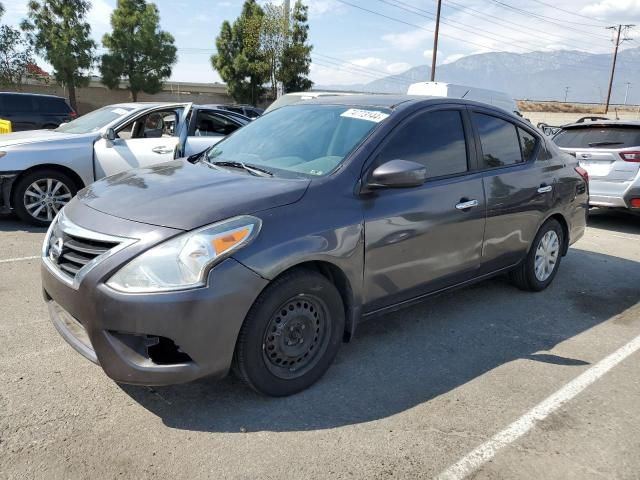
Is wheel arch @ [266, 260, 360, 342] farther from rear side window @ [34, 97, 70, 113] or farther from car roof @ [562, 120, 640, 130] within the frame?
rear side window @ [34, 97, 70, 113]

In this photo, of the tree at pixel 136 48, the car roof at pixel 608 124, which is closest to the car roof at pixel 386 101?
the car roof at pixel 608 124

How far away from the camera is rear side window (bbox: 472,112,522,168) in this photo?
4.21 metres

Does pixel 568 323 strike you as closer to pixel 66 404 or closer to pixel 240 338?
pixel 240 338

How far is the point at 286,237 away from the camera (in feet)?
9.21

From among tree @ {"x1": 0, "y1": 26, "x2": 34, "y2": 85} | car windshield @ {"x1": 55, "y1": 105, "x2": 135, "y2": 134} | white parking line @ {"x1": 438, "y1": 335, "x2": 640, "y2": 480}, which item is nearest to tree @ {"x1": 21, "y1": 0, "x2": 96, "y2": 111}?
tree @ {"x1": 0, "y1": 26, "x2": 34, "y2": 85}

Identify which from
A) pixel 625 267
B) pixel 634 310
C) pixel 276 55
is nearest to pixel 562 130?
pixel 625 267

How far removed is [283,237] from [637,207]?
22.7 ft

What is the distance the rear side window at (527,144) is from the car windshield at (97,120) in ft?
16.7

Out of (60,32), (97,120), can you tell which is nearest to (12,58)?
(60,32)

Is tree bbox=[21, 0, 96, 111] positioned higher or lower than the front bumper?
higher

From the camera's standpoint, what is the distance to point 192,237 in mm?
2596

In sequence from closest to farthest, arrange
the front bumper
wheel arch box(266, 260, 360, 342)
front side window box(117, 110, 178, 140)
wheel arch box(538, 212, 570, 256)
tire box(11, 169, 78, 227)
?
the front bumper
wheel arch box(266, 260, 360, 342)
wheel arch box(538, 212, 570, 256)
tire box(11, 169, 78, 227)
front side window box(117, 110, 178, 140)

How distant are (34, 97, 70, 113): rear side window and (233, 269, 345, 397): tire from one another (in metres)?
16.1

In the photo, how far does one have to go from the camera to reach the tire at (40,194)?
6.59m
